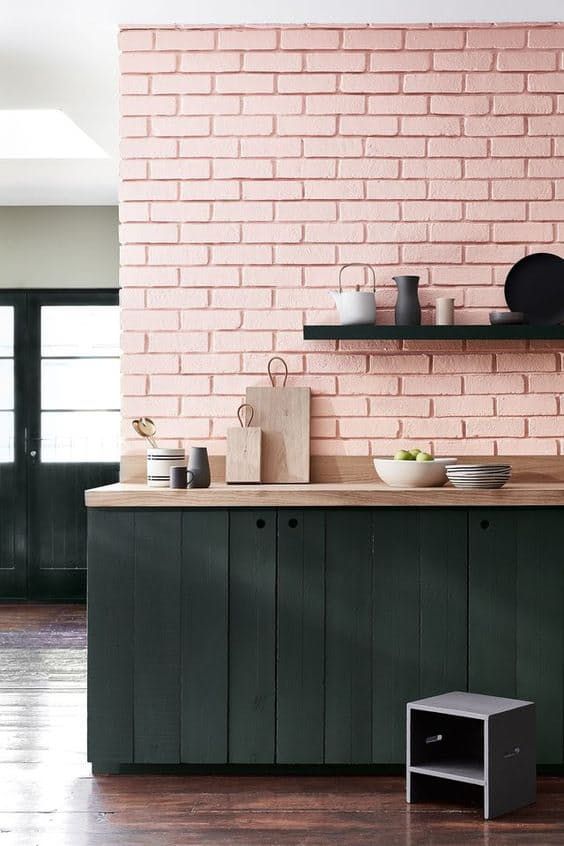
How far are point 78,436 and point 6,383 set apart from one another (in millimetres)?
627

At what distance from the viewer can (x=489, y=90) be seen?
3900mm

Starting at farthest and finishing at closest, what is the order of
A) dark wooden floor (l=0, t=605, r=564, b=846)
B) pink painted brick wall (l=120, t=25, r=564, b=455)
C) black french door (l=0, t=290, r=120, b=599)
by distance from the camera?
black french door (l=0, t=290, r=120, b=599)
pink painted brick wall (l=120, t=25, r=564, b=455)
dark wooden floor (l=0, t=605, r=564, b=846)

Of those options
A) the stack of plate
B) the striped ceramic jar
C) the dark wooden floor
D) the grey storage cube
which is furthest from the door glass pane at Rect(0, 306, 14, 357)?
the grey storage cube

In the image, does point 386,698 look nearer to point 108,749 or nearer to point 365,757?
point 365,757

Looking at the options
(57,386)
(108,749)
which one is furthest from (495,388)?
(57,386)

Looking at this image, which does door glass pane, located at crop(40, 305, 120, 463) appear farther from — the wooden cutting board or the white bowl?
the white bowl

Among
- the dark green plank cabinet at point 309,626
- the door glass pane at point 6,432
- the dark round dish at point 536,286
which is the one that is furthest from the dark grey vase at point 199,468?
the door glass pane at point 6,432

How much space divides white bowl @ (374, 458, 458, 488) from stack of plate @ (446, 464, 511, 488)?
5 cm

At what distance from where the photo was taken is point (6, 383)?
24.8 ft

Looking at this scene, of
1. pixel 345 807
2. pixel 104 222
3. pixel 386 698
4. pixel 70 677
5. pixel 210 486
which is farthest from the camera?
pixel 104 222

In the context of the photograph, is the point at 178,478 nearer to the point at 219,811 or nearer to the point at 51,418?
the point at 219,811

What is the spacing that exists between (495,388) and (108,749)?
1811mm

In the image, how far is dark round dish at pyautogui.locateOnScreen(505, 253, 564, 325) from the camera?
12.5 feet

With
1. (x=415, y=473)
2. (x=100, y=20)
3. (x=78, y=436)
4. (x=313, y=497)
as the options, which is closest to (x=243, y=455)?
(x=313, y=497)
